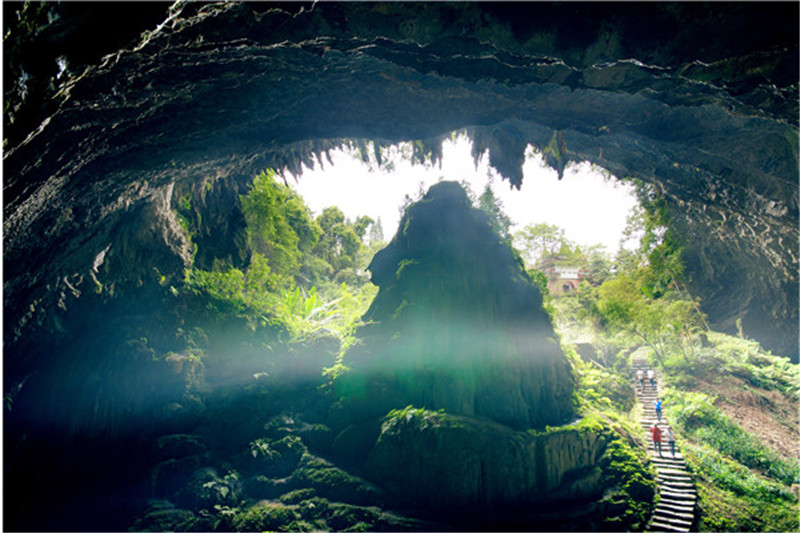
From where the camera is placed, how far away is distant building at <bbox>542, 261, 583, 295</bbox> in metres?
42.0

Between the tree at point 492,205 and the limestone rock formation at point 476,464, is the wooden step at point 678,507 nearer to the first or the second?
the limestone rock formation at point 476,464

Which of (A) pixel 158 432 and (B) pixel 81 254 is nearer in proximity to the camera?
(B) pixel 81 254

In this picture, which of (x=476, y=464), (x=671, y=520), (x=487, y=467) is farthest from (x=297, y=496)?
(x=671, y=520)

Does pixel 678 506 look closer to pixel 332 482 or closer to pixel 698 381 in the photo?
pixel 332 482

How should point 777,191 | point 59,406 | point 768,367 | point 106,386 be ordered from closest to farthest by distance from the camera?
point 777,191
point 59,406
point 106,386
point 768,367

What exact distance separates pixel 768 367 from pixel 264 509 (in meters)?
25.7

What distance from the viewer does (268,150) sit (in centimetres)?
768

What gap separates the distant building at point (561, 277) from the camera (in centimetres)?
4197

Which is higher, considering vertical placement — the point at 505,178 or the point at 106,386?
the point at 505,178

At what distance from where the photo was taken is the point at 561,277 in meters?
43.1

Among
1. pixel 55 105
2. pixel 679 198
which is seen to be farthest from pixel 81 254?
pixel 679 198

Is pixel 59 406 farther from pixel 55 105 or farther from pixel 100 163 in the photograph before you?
pixel 55 105

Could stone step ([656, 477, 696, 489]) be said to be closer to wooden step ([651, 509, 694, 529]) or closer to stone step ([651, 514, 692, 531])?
wooden step ([651, 509, 694, 529])

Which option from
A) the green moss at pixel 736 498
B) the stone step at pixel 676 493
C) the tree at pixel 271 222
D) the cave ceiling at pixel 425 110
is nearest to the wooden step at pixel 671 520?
the green moss at pixel 736 498
